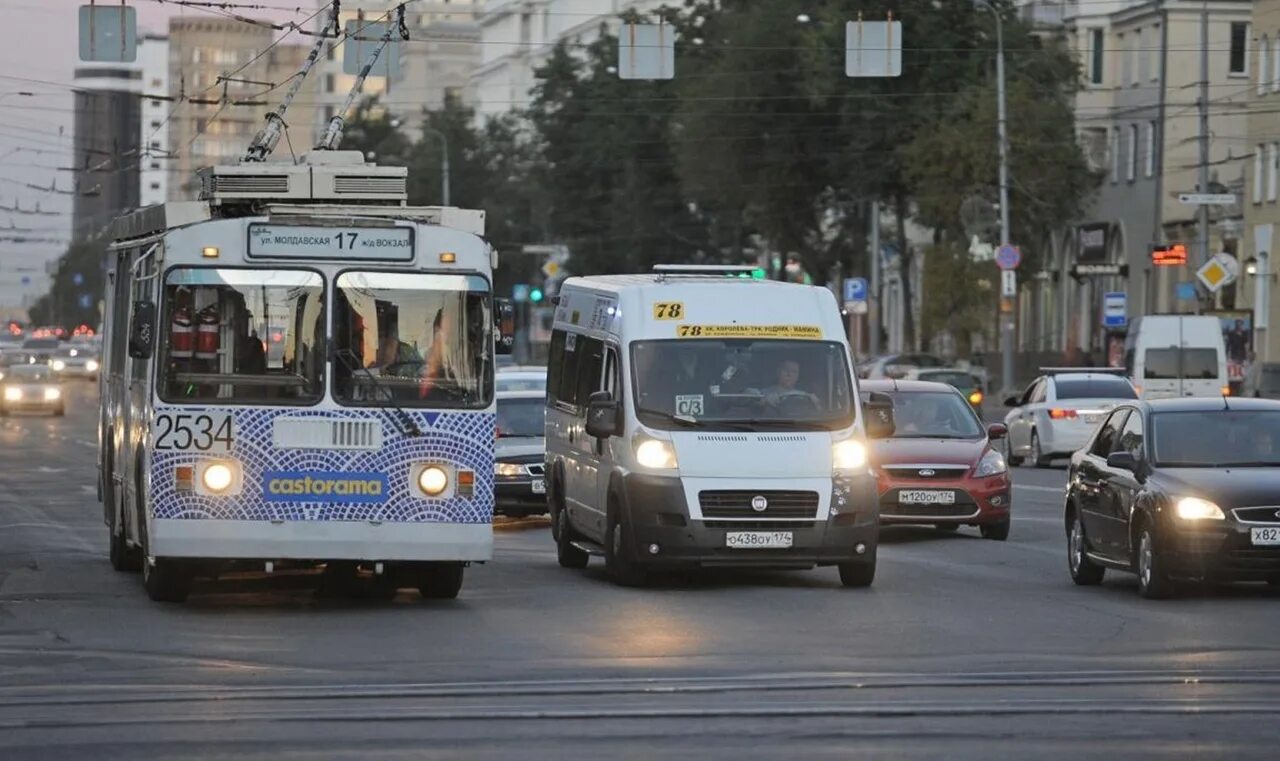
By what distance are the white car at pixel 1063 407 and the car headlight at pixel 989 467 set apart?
15.2 m

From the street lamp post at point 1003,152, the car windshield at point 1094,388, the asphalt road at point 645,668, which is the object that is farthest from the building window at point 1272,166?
the asphalt road at point 645,668

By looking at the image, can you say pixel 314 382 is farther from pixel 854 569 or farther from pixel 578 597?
pixel 854 569

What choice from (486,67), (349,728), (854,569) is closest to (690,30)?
(854,569)

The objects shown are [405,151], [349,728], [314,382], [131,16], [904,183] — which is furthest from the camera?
[405,151]

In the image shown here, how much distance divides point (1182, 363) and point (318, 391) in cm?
3367

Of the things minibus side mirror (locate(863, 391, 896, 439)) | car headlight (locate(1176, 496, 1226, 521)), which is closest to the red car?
minibus side mirror (locate(863, 391, 896, 439))

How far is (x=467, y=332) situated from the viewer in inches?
719

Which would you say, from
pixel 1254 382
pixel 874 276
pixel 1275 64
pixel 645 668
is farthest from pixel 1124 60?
pixel 645 668

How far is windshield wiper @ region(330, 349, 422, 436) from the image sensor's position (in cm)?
1800

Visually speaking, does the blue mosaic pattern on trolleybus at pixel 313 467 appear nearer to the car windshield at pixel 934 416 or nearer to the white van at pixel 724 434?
the white van at pixel 724 434

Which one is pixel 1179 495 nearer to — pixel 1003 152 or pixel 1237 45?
pixel 1003 152

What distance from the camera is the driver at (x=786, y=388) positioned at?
69.1 ft

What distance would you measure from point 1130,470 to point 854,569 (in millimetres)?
2137

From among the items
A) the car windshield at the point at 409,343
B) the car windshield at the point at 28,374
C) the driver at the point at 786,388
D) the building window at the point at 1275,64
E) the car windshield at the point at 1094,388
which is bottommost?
the car windshield at the point at 28,374
